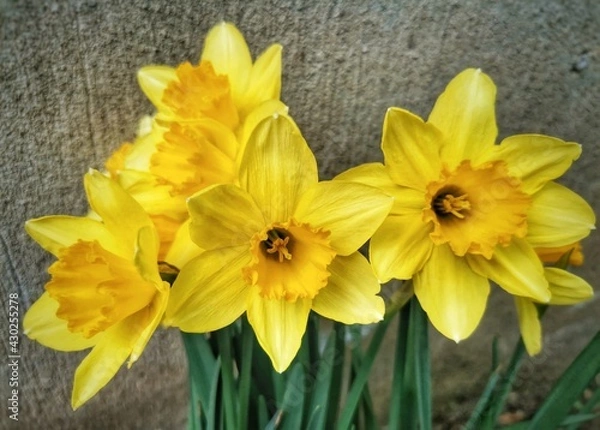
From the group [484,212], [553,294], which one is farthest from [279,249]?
[553,294]

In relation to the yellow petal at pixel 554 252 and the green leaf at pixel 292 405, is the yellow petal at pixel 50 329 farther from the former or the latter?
the yellow petal at pixel 554 252

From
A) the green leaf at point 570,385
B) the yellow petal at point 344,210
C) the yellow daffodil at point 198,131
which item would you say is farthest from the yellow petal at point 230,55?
the green leaf at point 570,385

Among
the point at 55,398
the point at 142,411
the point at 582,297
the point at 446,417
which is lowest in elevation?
the point at 446,417

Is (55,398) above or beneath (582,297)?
beneath

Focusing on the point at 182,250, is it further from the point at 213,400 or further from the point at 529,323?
the point at 529,323

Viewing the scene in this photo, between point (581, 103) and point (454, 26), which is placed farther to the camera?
point (581, 103)

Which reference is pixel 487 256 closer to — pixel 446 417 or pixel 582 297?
pixel 582 297

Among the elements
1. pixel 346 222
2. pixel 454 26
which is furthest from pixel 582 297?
pixel 454 26
